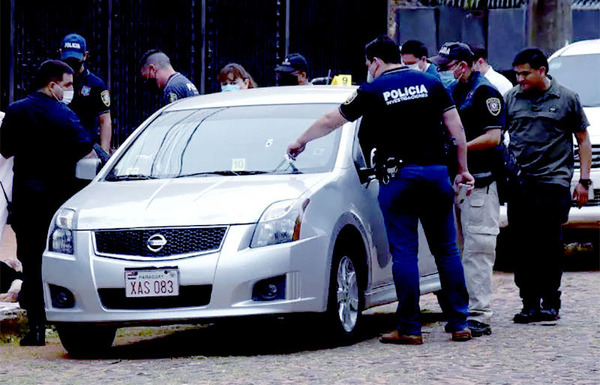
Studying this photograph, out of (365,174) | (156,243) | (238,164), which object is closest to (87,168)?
(238,164)

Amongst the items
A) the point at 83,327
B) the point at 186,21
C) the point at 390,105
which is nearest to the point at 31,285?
the point at 83,327

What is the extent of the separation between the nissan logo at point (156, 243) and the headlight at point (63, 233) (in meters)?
0.56

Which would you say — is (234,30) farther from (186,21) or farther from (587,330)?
(587,330)

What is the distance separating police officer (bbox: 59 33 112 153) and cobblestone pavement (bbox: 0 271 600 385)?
2442 millimetres

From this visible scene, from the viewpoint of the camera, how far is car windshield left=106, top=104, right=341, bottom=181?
10.2 metres

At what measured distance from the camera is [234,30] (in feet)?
65.5

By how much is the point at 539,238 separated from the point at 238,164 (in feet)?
7.85

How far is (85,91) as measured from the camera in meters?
13.0

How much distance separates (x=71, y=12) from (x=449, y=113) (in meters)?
8.35

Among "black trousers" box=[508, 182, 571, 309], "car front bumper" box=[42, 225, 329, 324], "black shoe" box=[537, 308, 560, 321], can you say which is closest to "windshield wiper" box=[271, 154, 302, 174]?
"car front bumper" box=[42, 225, 329, 324]

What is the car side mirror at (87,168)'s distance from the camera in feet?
33.9

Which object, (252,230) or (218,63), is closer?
(252,230)

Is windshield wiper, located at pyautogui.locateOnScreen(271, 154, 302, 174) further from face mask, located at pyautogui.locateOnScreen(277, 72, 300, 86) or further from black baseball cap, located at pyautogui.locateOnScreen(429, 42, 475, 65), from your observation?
face mask, located at pyautogui.locateOnScreen(277, 72, 300, 86)

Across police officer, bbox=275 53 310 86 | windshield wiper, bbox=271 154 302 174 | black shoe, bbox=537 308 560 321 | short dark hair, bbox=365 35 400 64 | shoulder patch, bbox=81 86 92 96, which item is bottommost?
black shoe, bbox=537 308 560 321
